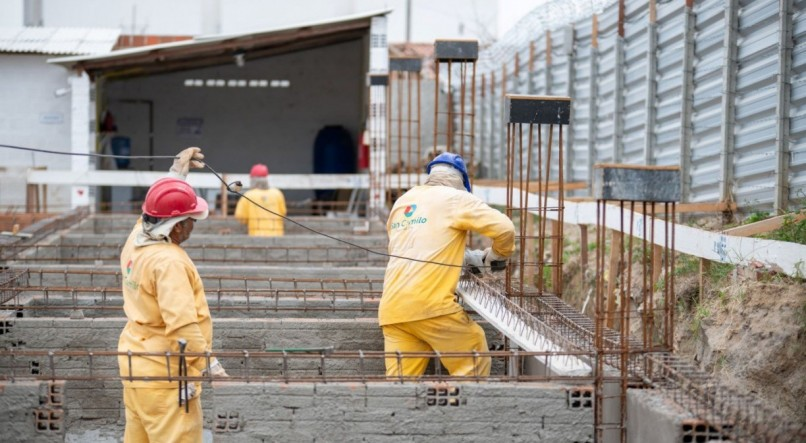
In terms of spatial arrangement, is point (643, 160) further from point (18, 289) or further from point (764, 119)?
point (18, 289)

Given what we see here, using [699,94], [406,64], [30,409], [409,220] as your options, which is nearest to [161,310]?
[30,409]

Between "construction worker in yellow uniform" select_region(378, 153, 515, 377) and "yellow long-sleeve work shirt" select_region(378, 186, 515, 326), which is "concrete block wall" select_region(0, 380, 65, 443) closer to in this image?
"construction worker in yellow uniform" select_region(378, 153, 515, 377)

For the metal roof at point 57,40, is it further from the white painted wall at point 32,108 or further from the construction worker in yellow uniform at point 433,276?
the construction worker in yellow uniform at point 433,276

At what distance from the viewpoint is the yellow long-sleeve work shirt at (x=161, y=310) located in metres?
6.38

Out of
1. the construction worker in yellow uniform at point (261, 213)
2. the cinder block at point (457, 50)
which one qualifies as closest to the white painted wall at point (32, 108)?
the construction worker in yellow uniform at point (261, 213)

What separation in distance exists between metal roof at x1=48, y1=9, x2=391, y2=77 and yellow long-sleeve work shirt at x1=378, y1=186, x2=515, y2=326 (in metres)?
11.3

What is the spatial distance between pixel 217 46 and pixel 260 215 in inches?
221

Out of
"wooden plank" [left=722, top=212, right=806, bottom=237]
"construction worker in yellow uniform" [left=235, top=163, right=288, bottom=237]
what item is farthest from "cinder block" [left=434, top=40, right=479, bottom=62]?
"construction worker in yellow uniform" [left=235, top=163, right=288, bottom=237]

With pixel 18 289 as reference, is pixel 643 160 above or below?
above

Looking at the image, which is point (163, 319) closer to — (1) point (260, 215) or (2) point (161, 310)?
(2) point (161, 310)

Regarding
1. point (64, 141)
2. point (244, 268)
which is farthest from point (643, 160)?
point (64, 141)

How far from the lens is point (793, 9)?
929cm

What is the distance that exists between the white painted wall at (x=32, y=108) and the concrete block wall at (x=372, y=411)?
1514 centimetres

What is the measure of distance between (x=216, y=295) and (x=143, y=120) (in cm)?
1792
